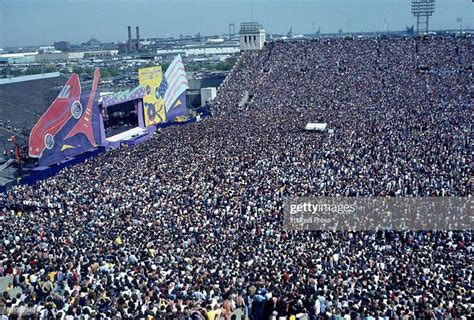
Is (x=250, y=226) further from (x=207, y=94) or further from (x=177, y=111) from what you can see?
(x=207, y=94)

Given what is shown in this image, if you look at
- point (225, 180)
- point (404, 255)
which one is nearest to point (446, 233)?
point (404, 255)

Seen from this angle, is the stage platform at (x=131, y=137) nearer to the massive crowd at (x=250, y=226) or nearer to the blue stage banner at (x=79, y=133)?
the blue stage banner at (x=79, y=133)

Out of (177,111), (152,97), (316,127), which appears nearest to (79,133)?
(152,97)

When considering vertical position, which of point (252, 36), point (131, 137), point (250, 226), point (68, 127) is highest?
point (252, 36)

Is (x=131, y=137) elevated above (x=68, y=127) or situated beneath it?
situated beneath

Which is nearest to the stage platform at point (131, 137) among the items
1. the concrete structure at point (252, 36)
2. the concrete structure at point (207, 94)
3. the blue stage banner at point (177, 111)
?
the blue stage banner at point (177, 111)

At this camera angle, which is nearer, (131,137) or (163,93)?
(131,137)

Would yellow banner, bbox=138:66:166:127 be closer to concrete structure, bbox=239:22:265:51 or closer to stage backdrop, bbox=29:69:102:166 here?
stage backdrop, bbox=29:69:102:166
